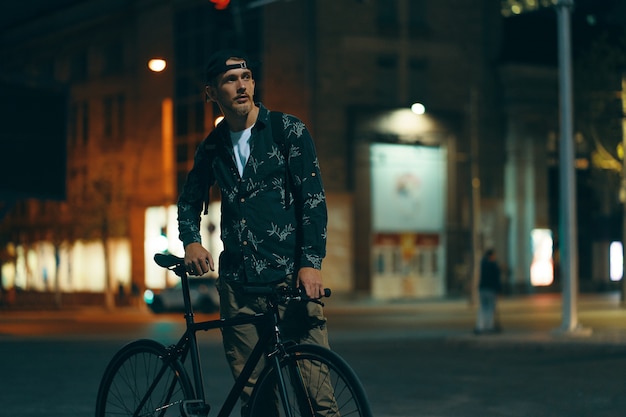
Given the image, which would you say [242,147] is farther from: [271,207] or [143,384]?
[143,384]

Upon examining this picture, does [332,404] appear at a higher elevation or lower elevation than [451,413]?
higher

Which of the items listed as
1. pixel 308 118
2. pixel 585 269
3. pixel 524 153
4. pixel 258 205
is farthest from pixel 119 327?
pixel 585 269

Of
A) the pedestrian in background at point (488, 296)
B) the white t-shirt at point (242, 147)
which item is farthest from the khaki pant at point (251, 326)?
the pedestrian in background at point (488, 296)

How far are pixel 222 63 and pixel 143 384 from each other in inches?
63.5

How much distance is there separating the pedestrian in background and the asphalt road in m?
0.90

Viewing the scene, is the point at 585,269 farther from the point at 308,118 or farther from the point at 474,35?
the point at 308,118

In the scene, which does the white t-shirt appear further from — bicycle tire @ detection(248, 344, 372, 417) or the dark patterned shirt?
bicycle tire @ detection(248, 344, 372, 417)

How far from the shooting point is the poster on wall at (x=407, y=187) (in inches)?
1897

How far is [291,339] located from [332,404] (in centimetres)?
47

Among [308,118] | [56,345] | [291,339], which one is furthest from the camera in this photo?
[308,118]

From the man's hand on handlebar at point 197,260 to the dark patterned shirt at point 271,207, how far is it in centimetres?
13

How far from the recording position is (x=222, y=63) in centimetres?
522

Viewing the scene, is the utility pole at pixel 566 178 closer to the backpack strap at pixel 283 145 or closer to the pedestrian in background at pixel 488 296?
the pedestrian in background at pixel 488 296

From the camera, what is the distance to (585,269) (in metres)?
56.0
